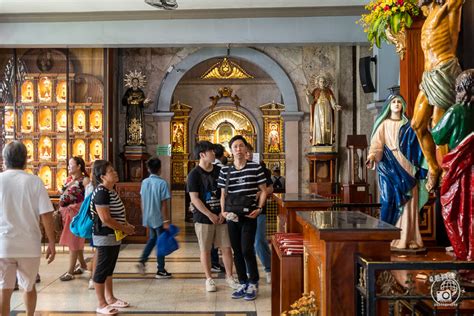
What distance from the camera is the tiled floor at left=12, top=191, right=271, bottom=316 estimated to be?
5656 mm

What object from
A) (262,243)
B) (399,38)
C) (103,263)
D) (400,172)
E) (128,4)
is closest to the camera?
(400,172)

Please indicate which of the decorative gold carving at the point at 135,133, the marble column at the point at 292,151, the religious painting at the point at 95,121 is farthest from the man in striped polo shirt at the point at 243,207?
the marble column at the point at 292,151

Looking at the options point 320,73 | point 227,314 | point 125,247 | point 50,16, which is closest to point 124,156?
point 125,247

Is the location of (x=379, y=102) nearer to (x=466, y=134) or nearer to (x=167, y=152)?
(x=167, y=152)

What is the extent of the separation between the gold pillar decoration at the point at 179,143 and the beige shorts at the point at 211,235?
9811 mm

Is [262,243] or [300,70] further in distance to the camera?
[300,70]

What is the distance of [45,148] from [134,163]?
1701 millimetres

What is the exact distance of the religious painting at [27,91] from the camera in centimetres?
1198

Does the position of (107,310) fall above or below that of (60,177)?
below

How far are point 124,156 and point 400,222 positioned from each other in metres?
7.98

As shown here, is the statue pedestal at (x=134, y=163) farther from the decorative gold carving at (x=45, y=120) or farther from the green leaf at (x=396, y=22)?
the green leaf at (x=396, y=22)

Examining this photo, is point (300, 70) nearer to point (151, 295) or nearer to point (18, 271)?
point (151, 295)

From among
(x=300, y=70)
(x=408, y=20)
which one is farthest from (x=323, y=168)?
(x=408, y=20)

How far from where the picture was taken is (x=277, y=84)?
12.7 meters
